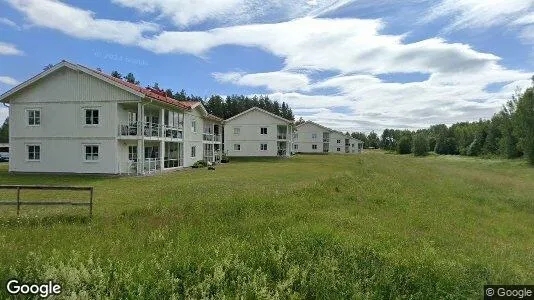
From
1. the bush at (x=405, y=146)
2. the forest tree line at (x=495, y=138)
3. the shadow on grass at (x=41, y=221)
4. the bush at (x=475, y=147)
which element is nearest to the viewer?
the shadow on grass at (x=41, y=221)

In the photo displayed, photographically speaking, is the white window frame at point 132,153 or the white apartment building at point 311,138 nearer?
the white window frame at point 132,153

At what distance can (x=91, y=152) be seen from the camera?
97.2 feet

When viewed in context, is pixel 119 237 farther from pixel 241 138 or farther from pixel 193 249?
pixel 241 138

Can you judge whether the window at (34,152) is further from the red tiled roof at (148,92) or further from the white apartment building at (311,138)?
the white apartment building at (311,138)

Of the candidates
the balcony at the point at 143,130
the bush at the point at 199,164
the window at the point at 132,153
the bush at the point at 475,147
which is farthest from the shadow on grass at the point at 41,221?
the bush at the point at 475,147

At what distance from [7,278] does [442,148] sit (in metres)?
132

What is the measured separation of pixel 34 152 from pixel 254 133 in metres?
38.3

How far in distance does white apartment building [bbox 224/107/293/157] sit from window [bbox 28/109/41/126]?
3558 cm

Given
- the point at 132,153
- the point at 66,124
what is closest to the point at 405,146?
the point at 132,153

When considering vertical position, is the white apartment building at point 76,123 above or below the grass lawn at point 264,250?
above

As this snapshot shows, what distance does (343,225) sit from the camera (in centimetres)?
1087

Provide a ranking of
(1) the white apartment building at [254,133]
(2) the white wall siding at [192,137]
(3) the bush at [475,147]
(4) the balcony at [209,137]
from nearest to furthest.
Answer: (2) the white wall siding at [192,137] < (4) the balcony at [209,137] < (1) the white apartment building at [254,133] < (3) the bush at [475,147]

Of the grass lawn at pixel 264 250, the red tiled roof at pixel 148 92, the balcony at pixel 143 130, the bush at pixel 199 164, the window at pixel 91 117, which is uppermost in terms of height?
the red tiled roof at pixel 148 92

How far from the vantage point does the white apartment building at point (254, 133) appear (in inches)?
2534
